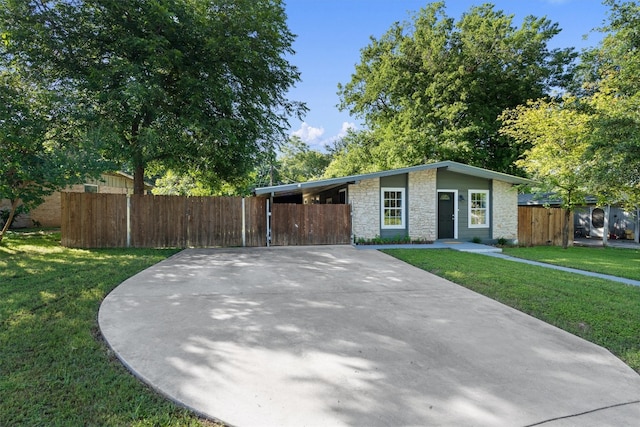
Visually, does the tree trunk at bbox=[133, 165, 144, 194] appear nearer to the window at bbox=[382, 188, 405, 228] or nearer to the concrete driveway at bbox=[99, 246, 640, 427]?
the concrete driveway at bbox=[99, 246, 640, 427]

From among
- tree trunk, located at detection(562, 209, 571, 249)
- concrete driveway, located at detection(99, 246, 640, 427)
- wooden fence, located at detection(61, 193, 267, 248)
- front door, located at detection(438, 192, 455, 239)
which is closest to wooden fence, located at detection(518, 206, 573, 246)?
tree trunk, located at detection(562, 209, 571, 249)

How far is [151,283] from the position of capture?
5707mm

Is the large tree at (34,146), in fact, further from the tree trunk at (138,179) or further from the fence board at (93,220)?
the tree trunk at (138,179)

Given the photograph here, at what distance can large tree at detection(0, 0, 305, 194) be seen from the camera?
979 cm

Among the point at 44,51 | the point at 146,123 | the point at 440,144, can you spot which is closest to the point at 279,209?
the point at 146,123

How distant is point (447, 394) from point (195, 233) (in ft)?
32.5

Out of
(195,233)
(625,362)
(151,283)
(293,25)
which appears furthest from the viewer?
(293,25)

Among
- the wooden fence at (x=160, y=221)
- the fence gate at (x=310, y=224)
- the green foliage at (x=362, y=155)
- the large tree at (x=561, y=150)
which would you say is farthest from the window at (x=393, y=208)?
the green foliage at (x=362, y=155)

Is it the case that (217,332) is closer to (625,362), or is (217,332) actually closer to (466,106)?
(625,362)

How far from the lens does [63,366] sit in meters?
2.73

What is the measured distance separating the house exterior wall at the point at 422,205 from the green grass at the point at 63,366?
31.7 ft

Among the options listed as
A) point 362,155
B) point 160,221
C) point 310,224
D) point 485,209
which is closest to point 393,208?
point 310,224

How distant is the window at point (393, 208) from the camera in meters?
12.3

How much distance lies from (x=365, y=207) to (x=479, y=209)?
473cm
